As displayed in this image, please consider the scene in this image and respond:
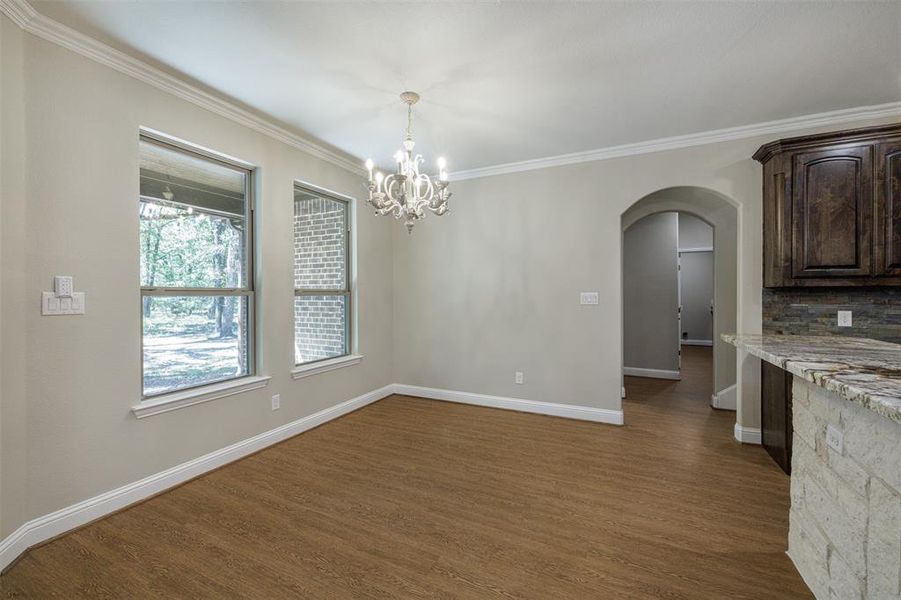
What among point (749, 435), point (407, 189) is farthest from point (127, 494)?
point (749, 435)

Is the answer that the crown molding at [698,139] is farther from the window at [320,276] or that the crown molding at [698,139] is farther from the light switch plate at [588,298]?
the window at [320,276]

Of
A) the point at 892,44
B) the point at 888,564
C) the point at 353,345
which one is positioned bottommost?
the point at 888,564

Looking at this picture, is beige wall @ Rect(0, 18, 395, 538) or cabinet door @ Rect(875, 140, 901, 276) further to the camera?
cabinet door @ Rect(875, 140, 901, 276)

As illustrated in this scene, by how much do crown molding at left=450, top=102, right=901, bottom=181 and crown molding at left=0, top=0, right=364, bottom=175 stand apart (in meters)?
1.95

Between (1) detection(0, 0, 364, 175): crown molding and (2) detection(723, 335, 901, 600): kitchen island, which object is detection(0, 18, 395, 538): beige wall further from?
(2) detection(723, 335, 901, 600): kitchen island

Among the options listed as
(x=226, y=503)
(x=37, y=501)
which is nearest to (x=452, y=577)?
(x=226, y=503)

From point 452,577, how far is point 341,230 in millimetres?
3424

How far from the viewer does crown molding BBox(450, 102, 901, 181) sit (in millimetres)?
2943

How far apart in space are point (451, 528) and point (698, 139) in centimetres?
368

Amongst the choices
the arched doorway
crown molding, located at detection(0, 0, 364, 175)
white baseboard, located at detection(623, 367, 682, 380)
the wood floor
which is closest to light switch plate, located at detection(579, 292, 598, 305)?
the arched doorway

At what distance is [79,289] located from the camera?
7.11 ft

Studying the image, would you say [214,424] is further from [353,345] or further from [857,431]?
[857,431]

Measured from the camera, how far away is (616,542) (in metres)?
2.04

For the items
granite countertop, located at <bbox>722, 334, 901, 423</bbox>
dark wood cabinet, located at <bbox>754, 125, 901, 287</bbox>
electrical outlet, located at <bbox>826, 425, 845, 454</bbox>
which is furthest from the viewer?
dark wood cabinet, located at <bbox>754, 125, 901, 287</bbox>
